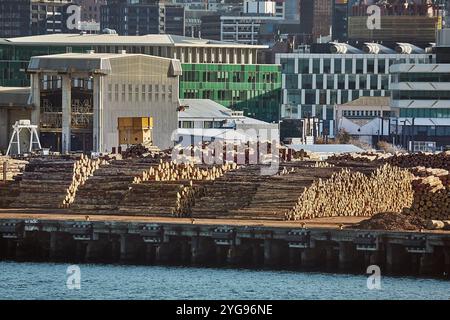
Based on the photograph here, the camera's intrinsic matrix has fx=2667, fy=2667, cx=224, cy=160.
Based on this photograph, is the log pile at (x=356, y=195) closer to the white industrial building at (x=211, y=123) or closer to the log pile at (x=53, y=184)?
the log pile at (x=53, y=184)

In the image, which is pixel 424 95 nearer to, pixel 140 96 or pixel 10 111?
pixel 140 96

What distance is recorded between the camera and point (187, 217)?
107 metres

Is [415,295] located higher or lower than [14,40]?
lower

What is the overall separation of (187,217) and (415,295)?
1672 centimetres

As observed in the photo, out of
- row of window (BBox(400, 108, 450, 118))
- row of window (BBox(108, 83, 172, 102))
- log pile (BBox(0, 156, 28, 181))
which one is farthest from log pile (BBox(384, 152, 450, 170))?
row of window (BBox(400, 108, 450, 118))

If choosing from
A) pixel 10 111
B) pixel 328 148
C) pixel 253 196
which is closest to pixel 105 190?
pixel 253 196

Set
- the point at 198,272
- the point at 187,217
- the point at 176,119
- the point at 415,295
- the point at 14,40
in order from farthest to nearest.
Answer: the point at 14,40 < the point at 176,119 < the point at 187,217 < the point at 198,272 < the point at 415,295

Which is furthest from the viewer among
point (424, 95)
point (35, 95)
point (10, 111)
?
point (424, 95)

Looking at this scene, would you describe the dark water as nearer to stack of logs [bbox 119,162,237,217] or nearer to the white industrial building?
stack of logs [bbox 119,162,237,217]

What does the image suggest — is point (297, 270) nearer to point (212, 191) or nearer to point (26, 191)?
point (212, 191)

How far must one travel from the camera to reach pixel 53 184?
111 m

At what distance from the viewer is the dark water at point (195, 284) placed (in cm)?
9181

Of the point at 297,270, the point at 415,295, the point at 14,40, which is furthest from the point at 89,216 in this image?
the point at 14,40

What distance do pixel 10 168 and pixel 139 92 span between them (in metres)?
31.1
